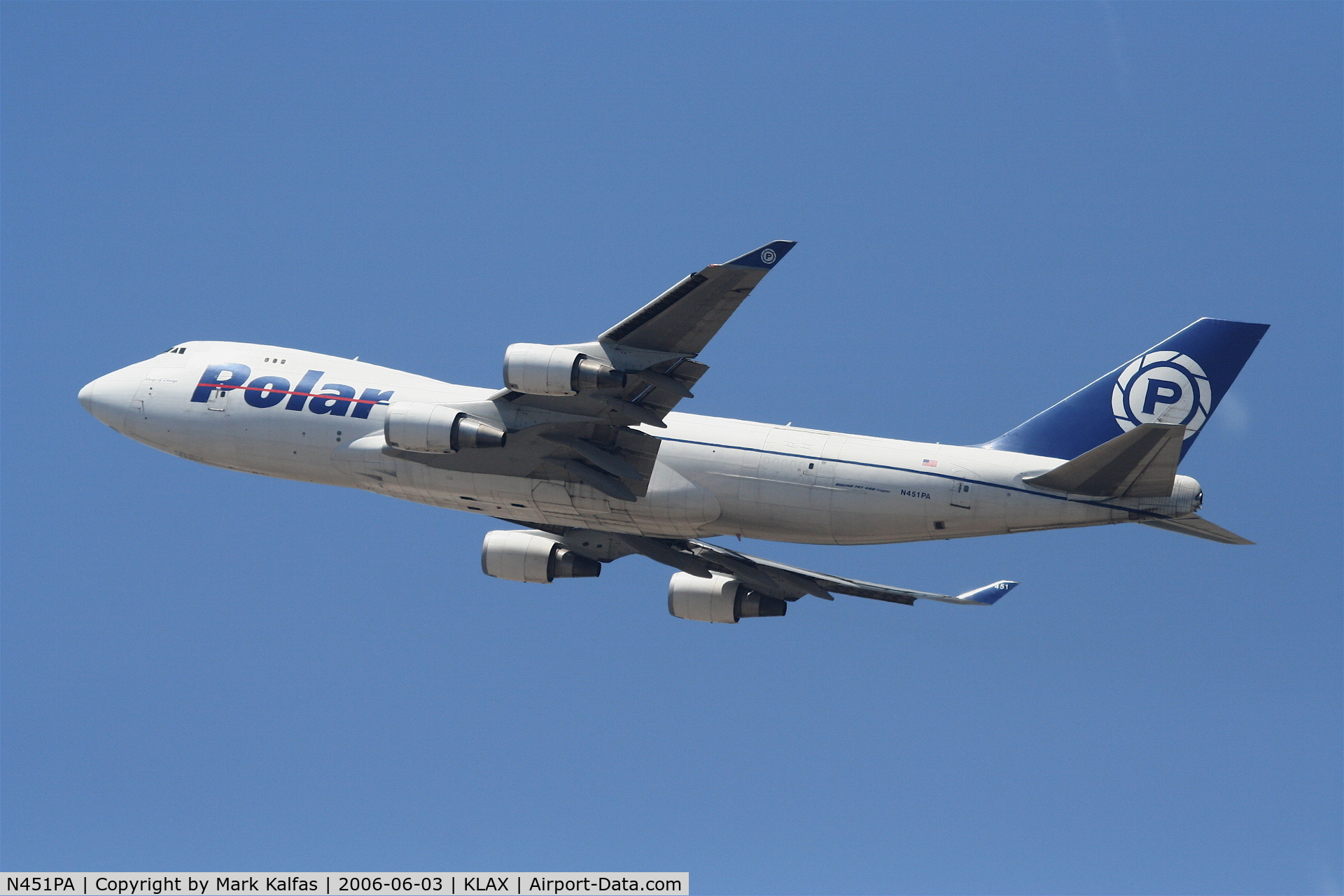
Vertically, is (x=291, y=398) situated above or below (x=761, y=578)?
Result: above

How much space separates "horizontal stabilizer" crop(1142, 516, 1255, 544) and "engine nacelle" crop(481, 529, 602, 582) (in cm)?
1453

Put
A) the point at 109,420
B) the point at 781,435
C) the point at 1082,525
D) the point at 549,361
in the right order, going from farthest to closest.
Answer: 1. the point at 109,420
2. the point at 781,435
3. the point at 1082,525
4. the point at 549,361

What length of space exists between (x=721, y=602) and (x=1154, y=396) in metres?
12.3

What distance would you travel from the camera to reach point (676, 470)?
33.8m

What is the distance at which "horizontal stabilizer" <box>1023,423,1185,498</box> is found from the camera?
29375 millimetres

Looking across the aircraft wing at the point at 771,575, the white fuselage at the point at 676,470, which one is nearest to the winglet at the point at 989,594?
the aircraft wing at the point at 771,575

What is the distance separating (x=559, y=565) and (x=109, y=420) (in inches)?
477

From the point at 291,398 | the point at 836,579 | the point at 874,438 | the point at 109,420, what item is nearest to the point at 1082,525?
the point at 874,438

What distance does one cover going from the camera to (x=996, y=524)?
32188mm

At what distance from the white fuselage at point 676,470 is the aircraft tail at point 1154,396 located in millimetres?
943

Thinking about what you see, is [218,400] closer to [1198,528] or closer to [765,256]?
[765,256]

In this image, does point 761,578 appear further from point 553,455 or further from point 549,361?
point 549,361

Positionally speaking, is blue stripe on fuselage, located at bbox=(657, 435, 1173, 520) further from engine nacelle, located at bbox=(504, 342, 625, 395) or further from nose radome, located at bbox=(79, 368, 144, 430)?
nose radome, located at bbox=(79, 368, 144, 430)

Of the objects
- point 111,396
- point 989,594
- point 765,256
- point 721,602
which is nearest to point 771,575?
point 721,602
